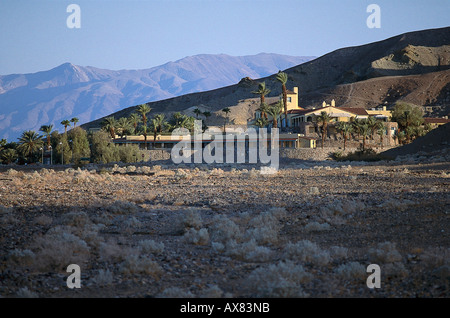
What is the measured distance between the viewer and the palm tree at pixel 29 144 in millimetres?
76169

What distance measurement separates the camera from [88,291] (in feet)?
26.9

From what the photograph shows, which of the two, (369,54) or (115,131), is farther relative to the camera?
(369,54)

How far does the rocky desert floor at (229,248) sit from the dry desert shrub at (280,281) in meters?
0.02

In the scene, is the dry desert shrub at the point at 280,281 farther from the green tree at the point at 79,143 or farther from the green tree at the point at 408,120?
the green tree at the point at 408,120

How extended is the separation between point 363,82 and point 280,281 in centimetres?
13772

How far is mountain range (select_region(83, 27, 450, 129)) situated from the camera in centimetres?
12162

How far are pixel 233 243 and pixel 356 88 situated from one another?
425 feet

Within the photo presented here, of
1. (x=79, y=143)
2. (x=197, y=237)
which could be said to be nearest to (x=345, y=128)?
(x=79, y=143)

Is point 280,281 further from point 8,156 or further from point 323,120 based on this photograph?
point 8,156

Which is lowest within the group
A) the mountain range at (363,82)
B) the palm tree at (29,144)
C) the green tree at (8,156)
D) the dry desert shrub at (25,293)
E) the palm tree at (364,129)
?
the green tree at (8,156)

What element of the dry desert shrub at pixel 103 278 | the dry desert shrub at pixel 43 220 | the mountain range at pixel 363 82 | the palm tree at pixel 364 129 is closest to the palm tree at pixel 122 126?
the mountain range at pixel 363 82

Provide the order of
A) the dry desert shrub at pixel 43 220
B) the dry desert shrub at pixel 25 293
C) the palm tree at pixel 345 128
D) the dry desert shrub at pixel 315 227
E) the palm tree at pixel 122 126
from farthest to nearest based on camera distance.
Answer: the palm tree at pixel 122 126 < the palm tree at pixel 345 128 < the dry desert shrub at pixel 43 220 < the dry desert shrub at pixel 315 227 < the dry desert shrub at pixel 25 293
